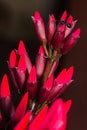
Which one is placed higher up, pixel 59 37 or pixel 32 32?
pixel 59 37

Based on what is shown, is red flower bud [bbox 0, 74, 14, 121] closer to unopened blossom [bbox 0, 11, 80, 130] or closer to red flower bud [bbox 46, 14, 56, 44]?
A: unopened blossom [bbox 0, 11, 80, 130]

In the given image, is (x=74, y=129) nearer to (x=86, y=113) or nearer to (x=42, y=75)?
(x=86, y=113)

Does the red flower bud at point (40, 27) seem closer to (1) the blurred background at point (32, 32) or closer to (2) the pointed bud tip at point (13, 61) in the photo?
(2) the pointed bud tip at point (13, 61)

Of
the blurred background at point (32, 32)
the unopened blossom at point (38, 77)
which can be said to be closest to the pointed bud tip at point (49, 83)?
the unopened blossom at point (38, 77)

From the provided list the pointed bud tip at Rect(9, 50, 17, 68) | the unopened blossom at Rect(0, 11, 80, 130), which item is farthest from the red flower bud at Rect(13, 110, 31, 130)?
the pointed bud tip at Rect(9, 50, 17, 68)

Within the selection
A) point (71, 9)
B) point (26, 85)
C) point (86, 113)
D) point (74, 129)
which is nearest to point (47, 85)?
point (26, 85)

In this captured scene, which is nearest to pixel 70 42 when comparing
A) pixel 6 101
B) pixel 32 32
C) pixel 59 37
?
pixel 59 37

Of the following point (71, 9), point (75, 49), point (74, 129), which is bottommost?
point (74, 129)

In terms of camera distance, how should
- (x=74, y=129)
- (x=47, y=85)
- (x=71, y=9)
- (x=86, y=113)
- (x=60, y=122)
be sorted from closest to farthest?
(x=60, y=122) → (x=47, y=85) → (x=86, y=113) → (x=74, y=129) → (x=71, y=9)

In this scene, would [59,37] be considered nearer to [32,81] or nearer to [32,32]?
[32,81]
